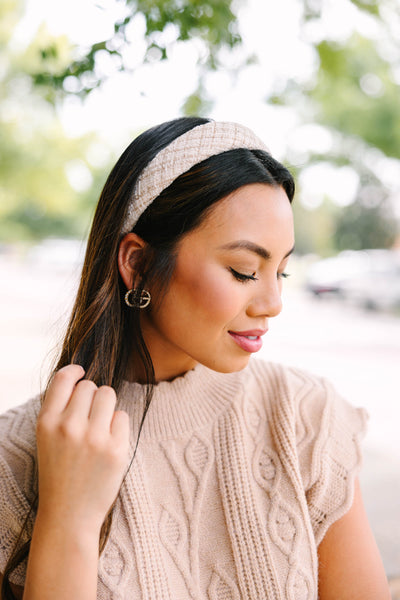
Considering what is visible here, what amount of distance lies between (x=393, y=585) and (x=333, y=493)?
4.25ft

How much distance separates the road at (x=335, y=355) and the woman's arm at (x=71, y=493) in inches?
19.6

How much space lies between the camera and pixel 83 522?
40.2 inches

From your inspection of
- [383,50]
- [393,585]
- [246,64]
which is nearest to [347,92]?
[383,50]

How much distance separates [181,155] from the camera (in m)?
1.31

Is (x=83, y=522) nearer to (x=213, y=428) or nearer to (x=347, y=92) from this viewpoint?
(x=213, y=428)

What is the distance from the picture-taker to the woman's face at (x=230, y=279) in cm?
124

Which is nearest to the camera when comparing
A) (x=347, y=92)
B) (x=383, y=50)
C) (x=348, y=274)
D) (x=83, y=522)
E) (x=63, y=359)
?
(x=83, y=522)

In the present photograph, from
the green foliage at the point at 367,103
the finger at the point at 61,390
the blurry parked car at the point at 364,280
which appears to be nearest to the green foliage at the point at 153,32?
the finger at the point at 61,390

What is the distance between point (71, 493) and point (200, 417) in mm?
500

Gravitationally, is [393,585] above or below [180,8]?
below

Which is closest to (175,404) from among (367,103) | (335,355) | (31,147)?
(335,355)

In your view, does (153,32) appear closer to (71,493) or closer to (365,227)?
(71,493)

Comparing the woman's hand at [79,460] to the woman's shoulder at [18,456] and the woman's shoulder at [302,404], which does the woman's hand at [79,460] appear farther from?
the woman's shoulder at [302,404]

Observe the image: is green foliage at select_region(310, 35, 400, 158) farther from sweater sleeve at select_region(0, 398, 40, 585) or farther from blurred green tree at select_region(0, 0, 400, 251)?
sweater sleeve at select_region(0, 398, 40, 585)
